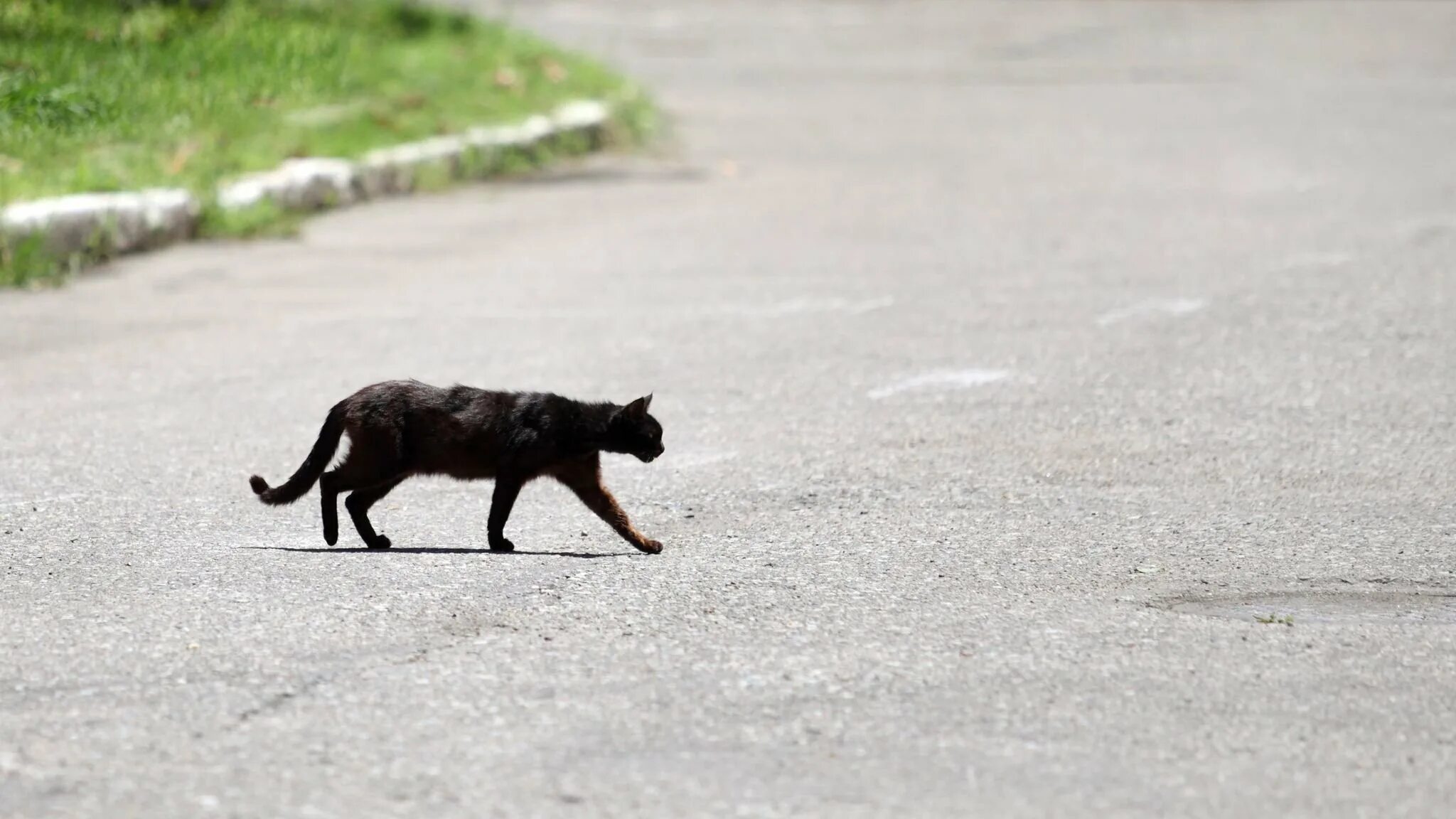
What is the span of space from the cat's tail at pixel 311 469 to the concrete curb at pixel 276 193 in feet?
14.3

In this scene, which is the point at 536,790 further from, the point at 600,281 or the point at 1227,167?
the point at 1227,167

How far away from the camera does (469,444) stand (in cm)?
500

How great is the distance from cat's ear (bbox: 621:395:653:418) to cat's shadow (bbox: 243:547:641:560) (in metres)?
0.38

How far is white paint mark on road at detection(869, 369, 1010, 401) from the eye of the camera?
711 centimetres

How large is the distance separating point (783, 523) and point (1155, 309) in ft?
12.5

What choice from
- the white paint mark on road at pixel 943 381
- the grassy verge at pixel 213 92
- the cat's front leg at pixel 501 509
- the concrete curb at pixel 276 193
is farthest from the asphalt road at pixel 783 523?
the grassy verge at pixel 213 92

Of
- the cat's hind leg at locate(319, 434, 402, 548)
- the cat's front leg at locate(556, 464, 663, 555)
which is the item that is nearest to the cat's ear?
the cat's front leg at locate(556, 464, 663, 555)

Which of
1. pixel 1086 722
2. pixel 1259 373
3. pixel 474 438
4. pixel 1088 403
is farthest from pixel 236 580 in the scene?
pixel 1259 373

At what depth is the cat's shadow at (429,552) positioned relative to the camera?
496 centimetres

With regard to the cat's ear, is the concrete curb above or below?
below

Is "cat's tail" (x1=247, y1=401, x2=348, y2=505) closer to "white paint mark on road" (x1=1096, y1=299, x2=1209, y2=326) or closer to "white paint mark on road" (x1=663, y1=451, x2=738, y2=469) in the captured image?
"white paint mark on road" (x1=663, y1=451, x2=738, y2=469)

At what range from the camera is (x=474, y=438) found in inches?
197

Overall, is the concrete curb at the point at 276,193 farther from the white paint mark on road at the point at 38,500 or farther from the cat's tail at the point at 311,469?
the cat's tail at the point at 311,469

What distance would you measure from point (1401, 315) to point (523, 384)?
12.4 feet
